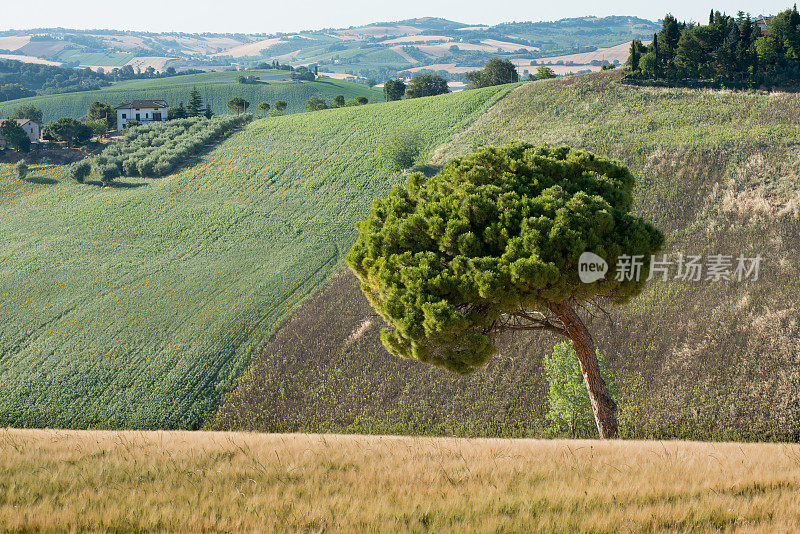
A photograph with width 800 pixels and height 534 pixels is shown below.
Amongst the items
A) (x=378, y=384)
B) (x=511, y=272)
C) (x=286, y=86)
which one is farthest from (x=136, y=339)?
(x=286, y=86)

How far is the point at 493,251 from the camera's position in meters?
19.9

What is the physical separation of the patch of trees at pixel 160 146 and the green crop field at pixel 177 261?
124 inches

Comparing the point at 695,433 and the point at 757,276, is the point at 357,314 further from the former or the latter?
the point at 757,276

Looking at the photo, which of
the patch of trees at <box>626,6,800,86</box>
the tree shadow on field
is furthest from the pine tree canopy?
the tree shadow on field

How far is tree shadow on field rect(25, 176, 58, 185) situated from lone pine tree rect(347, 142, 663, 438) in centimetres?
7736

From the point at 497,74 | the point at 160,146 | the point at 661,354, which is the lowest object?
the point at 661,354

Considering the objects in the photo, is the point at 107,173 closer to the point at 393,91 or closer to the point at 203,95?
the point at 393,91

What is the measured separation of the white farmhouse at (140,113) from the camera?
112 metres

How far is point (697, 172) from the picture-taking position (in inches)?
1788

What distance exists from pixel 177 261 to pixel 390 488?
4563 centimetres

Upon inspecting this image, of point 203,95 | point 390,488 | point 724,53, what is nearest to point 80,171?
point 390,488

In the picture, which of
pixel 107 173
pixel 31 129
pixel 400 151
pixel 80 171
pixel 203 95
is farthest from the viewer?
pixel 203 95

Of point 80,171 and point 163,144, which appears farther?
point 163,144

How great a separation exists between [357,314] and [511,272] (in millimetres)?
21404
